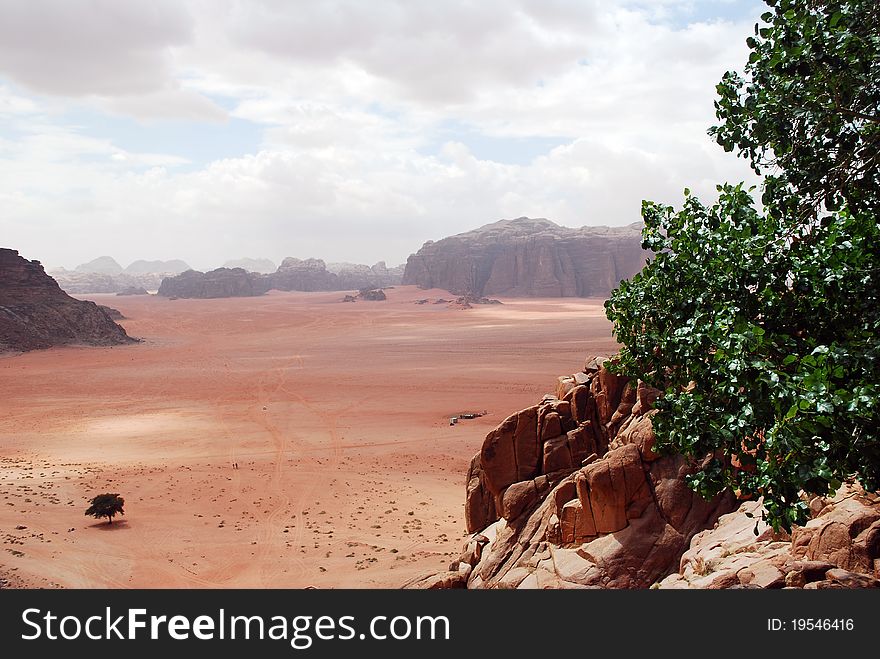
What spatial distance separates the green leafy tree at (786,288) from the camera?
5691 mm

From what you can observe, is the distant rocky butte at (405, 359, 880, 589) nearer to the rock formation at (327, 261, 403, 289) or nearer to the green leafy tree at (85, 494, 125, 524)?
the green leafy tree at (85, 494, 125, 524)

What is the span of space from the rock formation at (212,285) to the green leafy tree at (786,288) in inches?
5042

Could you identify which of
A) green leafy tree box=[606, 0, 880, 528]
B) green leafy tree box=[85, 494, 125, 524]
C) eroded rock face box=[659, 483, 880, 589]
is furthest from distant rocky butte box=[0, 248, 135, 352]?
green leafy tree box=[606, 0, 880, 528]

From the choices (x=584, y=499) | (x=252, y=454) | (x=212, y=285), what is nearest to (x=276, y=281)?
(x=212, y=285)

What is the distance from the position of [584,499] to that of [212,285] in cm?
12801

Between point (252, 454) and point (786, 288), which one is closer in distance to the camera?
point (786, 288)

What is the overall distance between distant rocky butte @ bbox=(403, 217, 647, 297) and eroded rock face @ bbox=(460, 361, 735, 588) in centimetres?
10397

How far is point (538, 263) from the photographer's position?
120 m

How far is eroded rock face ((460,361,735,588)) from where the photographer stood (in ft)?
31.7

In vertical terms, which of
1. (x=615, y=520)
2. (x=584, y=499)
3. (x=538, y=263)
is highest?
(x=538, y=263)

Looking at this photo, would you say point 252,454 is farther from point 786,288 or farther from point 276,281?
point 276,281

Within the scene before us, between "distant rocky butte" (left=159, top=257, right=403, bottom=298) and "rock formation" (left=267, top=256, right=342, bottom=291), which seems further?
"rock formation" (left=267, top=256, right=342, bottom=291)

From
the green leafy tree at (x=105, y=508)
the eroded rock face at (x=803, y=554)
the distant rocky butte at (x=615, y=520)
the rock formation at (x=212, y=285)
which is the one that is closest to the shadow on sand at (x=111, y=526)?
the green leafy tree at (x=105, y=508)
